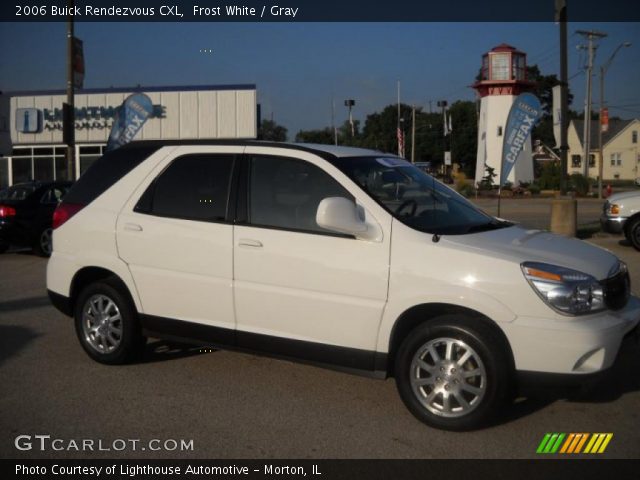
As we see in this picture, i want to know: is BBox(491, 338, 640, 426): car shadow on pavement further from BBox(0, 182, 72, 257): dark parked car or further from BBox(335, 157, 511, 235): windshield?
BBox(0, 182, 72, 257): dark parked car

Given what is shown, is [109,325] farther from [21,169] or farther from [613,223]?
[21,169]

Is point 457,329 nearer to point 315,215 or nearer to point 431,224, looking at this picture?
point 431,224

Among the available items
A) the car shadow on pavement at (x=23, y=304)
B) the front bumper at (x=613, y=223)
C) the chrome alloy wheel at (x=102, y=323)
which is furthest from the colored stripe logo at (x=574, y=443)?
the front bumper at (x=613, y=223)

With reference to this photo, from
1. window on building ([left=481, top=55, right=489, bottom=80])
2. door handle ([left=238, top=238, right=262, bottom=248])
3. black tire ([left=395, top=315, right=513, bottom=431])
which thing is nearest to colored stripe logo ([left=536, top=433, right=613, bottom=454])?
black tire ([left=395, top=315, right=513, bottom=431])

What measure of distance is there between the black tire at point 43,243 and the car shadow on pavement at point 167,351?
25.4ft

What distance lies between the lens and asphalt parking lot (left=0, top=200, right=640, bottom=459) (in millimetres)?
4470

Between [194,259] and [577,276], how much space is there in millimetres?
2812

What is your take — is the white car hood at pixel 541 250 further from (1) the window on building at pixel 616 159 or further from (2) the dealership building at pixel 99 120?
(1) the window on building at pixel 616 159

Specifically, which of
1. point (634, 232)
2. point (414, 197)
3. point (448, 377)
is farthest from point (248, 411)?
point (634, 232)

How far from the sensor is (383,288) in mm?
4805

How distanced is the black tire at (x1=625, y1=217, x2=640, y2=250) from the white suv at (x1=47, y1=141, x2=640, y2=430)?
8955 mm

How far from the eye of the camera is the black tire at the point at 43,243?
13781 millimetres
